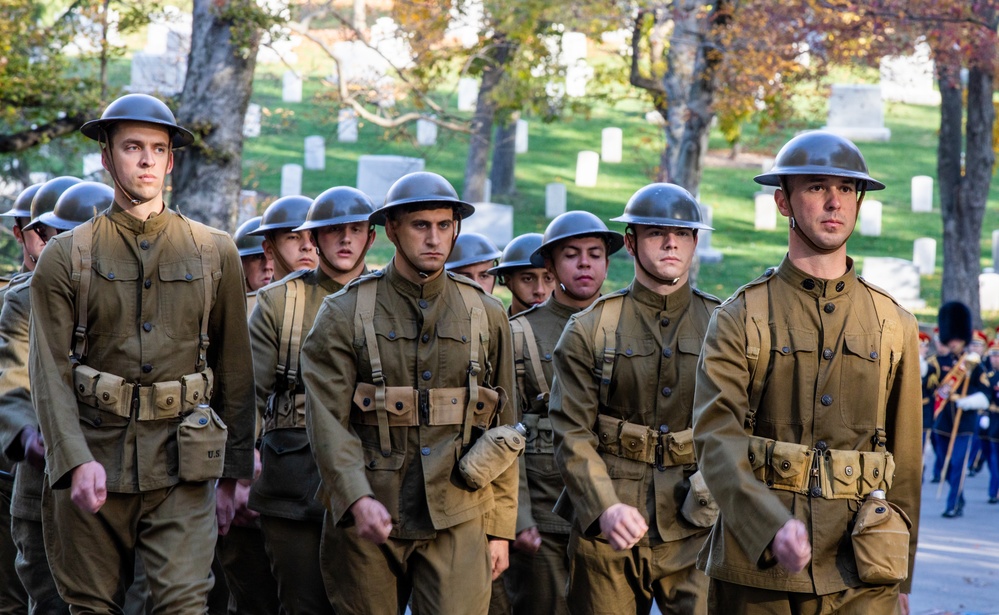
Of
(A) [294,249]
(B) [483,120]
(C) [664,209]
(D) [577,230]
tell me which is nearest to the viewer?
(C) [664,209]

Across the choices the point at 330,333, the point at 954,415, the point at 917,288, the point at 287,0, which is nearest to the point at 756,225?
the point at 917,288

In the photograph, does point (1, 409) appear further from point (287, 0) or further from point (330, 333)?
point (287, 0)

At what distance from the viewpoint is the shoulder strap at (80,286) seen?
5.58 metres

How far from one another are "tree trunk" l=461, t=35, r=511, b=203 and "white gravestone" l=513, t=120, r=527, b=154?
5621mm

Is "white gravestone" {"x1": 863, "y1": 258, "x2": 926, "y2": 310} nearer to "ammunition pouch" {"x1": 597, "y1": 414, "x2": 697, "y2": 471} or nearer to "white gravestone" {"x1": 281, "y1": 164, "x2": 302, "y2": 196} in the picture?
"white gravestone" {"x1": 281, "y1": 164, "x2": 302, "y2": 196}

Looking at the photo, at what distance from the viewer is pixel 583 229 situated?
290 inches

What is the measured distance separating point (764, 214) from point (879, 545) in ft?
89.0

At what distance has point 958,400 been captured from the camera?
55.1 ft

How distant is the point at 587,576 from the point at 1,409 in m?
2.75

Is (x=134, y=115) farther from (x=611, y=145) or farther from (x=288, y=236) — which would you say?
(x=611, y=145)

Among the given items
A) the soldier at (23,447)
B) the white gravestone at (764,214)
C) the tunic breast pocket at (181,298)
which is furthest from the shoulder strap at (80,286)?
the white gravestone at (764,214)

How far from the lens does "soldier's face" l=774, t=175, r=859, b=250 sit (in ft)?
15.7

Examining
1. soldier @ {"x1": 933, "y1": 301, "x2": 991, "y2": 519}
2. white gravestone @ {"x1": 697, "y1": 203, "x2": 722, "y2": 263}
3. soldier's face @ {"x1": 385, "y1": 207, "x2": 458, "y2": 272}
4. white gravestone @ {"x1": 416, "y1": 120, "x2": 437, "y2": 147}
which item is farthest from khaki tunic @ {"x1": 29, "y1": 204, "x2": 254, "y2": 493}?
white gravestone @ {"x1": 416, "y1": 120, "x2": 437, "y2": 147}

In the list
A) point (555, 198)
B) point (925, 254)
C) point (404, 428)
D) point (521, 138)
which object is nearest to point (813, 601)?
point (404, 428)
